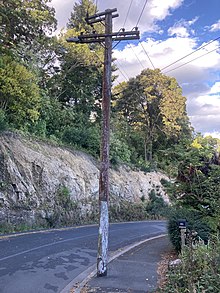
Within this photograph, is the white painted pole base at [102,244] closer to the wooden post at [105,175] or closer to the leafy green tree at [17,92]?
the wooden post at [105,175]

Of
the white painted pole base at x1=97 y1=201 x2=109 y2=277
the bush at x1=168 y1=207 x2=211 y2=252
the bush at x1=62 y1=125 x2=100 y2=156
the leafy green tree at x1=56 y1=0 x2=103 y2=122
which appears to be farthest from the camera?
the leafy green tree at x1=56 y1=0 x2=103 y2=122

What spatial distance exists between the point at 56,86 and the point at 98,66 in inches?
174

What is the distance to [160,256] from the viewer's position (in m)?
10.3

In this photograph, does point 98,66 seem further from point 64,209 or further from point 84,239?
point 84,239

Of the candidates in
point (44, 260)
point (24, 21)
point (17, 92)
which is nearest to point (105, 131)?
point (44, 260)

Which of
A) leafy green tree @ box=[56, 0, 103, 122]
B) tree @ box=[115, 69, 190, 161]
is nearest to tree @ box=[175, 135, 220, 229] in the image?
leafy green tree @ box=[56, 0, 103, 122]

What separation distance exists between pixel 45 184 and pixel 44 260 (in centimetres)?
1032

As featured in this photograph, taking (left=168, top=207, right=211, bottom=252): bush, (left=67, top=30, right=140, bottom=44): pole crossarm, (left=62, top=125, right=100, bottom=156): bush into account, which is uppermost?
(left=62, top=125, right=100, bottom=156): bush

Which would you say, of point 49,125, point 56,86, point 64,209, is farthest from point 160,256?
point 56,86

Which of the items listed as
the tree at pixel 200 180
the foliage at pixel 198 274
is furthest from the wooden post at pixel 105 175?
the tree at pixel 200 180

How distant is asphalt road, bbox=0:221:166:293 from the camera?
21.8ft

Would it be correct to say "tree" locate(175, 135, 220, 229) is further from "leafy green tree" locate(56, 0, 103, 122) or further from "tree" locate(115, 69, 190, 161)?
"tree" locate(115, 69, 190, 161)

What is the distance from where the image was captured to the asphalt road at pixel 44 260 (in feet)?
21.8

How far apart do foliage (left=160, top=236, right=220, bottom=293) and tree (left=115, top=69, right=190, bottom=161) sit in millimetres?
31634
